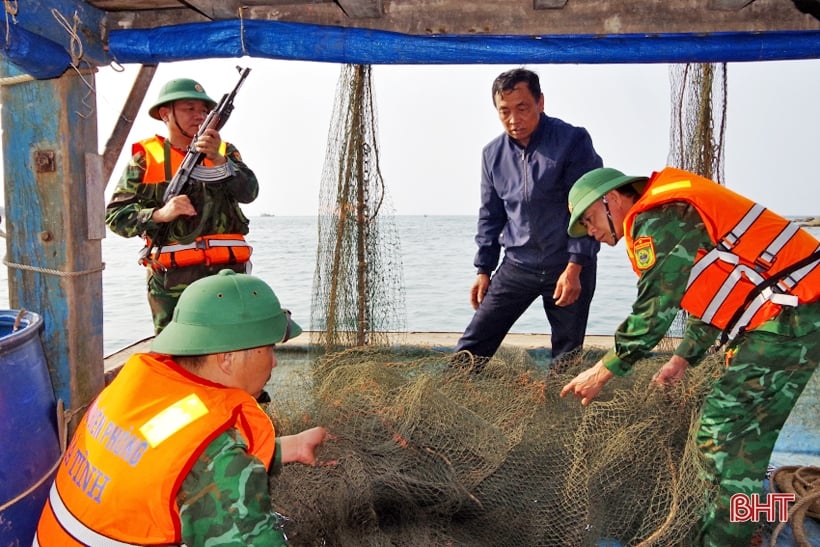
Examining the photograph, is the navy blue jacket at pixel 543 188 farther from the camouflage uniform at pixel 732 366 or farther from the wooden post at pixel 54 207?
the wooden post at pixel 54 207

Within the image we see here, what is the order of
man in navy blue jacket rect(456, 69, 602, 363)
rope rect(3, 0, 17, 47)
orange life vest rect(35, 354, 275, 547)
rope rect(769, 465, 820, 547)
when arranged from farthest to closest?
man in navy blue jacket rect(456, 69, 602, 363) < rope rect(769, 465, 820, 547) < rope rect(3, 0, 17, 47) < orange life vest rect(35, 354, 275, 547)

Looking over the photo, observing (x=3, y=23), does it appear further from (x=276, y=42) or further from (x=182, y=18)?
(x=276, y=42)

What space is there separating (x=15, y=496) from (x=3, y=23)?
1961mm

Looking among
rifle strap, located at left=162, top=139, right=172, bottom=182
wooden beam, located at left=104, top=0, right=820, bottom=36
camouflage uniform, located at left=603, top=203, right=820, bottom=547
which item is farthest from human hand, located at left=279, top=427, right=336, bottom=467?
rifle strap, located at left=162, top=139, right=172, bottom=182

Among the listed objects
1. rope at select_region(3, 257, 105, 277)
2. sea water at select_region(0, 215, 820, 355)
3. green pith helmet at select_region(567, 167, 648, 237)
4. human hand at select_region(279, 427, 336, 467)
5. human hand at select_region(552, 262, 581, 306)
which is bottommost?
sea water at select_region(0, 215, 820, 355)

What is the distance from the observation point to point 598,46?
3.23 metres

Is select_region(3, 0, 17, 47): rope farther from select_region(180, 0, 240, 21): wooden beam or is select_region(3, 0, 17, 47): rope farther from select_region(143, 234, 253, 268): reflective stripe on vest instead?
select_region(143, 234, 253, 268): reflective stripe on vest

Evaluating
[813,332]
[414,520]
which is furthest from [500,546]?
[813,332]

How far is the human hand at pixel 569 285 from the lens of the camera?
404 centimetres

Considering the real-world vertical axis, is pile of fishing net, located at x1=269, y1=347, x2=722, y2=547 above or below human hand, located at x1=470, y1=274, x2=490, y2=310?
below

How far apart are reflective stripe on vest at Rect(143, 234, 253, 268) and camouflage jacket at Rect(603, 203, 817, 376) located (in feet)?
8.09

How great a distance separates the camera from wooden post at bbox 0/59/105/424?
10.3 feet

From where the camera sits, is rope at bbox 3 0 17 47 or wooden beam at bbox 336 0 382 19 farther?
wooden beam at bbox 336 0 382 19

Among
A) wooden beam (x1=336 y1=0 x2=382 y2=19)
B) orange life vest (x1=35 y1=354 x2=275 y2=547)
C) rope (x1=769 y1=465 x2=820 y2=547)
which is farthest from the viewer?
wooden beam (x1=336 y1=0 x2=382 y2=19)
